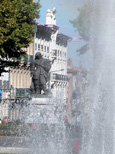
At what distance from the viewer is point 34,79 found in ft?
105

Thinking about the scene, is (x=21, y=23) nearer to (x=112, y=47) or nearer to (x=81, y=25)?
(x=81, y=25)

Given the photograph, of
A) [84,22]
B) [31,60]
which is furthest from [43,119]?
[31,60]

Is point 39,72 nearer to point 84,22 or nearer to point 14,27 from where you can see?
point 14,27

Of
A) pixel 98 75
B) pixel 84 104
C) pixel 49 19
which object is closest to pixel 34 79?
pixel 84 104

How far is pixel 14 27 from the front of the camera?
33.2 m

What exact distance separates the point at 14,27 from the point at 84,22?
425 inches

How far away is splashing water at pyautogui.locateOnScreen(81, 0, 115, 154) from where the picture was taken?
18578 mm

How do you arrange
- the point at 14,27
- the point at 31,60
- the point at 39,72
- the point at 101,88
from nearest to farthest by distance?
1. the point at 101,88
2. the point at 39,72
3. the point at 14,27
4. the point at 31,60

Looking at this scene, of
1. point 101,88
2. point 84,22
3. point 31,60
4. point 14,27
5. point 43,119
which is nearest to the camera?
point 101,88

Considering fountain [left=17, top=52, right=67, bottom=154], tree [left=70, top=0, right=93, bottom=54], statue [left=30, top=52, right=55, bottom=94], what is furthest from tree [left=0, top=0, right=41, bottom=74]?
tree [left=70, top=0, right=93, bottom=54]

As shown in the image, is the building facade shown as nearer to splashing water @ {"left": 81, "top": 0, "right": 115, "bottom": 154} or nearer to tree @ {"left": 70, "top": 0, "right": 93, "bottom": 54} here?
tree @ {"left": 70, "top": 0, "right": 93, "bottom": 54}

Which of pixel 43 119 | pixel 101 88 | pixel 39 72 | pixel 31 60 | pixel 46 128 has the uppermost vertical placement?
pixel 31 60

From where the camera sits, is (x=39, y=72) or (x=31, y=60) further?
(x=31, y=60)

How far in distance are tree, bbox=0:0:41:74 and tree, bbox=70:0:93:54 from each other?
956 cm
